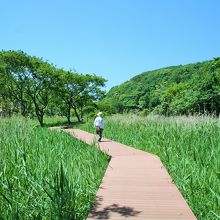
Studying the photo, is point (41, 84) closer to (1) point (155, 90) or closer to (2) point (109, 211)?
(2) point (109, 211)

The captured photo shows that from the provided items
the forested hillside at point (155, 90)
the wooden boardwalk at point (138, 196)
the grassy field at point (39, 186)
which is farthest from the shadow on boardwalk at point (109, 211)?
the forested hillside at point (155, 90)

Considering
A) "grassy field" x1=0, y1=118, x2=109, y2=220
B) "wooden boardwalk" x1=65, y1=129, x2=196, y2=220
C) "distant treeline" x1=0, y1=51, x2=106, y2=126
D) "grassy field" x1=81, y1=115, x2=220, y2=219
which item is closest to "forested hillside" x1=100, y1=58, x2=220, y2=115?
"distant treeline" x1=0, y1=51, x2=106, y2=126

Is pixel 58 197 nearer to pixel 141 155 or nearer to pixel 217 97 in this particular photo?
pixel 141 155

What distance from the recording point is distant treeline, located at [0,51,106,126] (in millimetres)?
37281

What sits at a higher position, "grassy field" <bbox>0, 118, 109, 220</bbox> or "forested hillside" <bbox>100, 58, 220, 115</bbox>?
"forested hillside" <bbox>100, 58, 220, 115</bbox>

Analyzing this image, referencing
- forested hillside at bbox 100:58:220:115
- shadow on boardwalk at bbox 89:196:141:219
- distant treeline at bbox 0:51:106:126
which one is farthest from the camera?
forested hillside at bbox 100:58:220:115

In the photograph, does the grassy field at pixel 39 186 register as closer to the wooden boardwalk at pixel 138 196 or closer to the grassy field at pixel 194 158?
the wooden boardwalk at pixel 138 196

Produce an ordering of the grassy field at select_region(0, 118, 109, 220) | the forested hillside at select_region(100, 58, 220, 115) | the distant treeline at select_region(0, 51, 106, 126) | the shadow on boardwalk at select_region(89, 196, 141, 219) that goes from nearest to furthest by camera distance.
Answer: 1. the grassy field at select_region(0, 118, 109, 220)
2. the shadow on boardwalk at select_region(89, 196, 141, 219)
3. the distant treeline at select_region(0, 51, 106, 126)
4. the forested hillside at select_region(100, 58, 220, 115)

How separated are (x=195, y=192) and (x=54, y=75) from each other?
34602 millimetres

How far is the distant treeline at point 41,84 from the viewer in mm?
37281

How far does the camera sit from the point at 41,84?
39469 millimetres

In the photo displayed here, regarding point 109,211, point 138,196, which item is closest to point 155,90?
point 138,196

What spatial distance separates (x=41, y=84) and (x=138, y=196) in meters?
34.7

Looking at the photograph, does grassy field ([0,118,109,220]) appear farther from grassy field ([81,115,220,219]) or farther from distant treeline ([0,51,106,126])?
distant treeline ([0,51,106,126])
